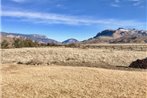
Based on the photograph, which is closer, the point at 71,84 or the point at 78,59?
the point at 71,84

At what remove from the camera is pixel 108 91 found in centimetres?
2300

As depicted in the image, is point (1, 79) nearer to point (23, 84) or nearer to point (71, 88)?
point (23, 84)

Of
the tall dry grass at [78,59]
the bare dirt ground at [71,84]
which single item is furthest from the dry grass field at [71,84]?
the tall dry grass at [78,59]

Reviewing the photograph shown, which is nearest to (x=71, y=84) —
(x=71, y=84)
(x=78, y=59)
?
(x=71, y=84)

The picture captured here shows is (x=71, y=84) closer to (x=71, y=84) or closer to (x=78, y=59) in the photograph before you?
(x=71, y=84)

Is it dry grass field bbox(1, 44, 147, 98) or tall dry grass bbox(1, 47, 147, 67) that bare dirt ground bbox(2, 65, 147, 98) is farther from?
tall dry grass bbox(1, 47, 147, 67)

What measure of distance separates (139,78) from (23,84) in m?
11.0

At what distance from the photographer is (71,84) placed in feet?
81.9

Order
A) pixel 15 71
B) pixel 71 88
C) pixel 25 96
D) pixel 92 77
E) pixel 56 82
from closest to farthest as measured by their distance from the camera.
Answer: pixel 25 96 → pixel 71 88 → pixel 56 82 → pixel 92 77 → pixel 15 71

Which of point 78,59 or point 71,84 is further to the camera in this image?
point 78,59

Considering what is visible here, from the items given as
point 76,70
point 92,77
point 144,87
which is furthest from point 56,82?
point 144,87

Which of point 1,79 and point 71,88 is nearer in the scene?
point 71,88

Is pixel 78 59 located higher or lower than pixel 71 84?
higher

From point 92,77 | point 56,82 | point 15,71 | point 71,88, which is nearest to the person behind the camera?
point 71,88
